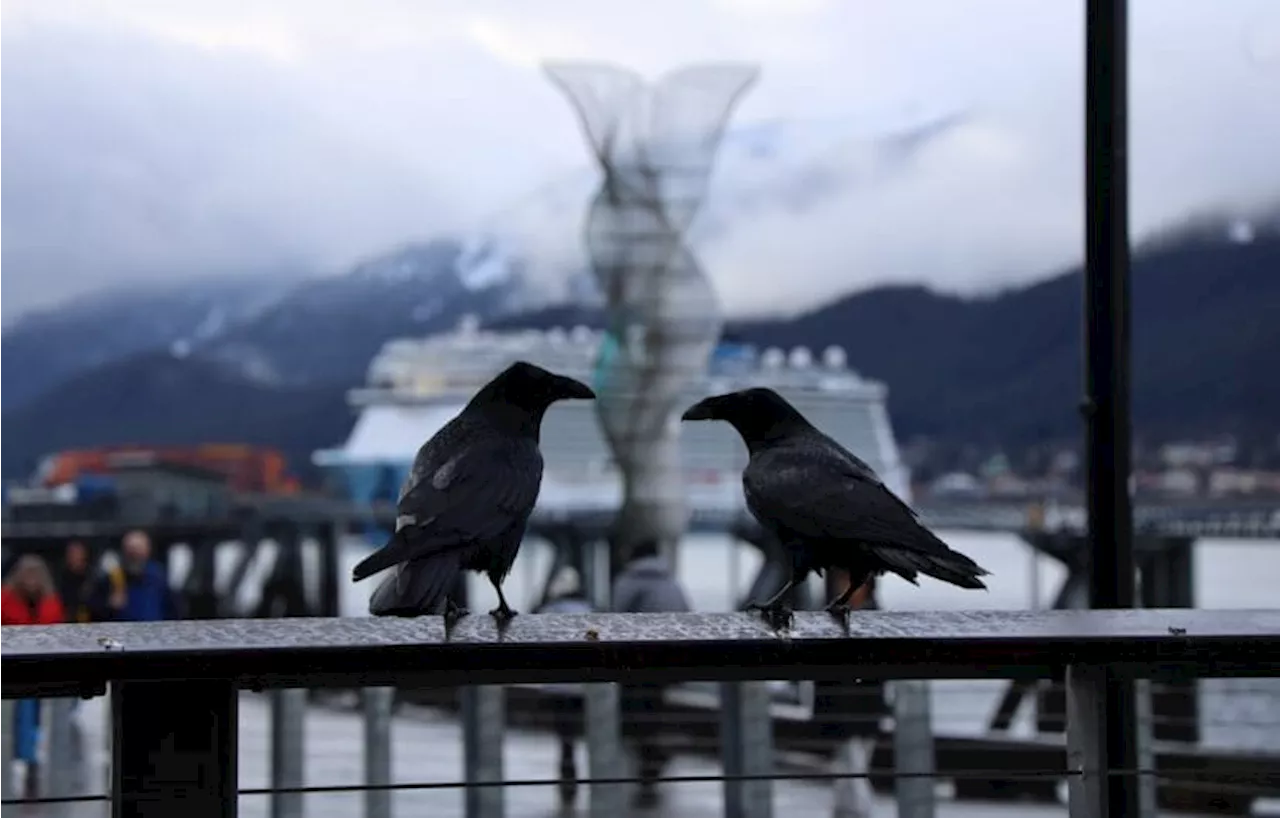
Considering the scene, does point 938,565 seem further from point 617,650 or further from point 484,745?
point 484,745

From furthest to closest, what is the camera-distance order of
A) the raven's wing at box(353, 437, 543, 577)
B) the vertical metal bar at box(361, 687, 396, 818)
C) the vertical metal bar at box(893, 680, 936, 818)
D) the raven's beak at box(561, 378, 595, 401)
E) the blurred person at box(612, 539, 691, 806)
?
the blurred person at box(612, 539, 691, 806)
the vertical metal bar at box(361, 687, 396, 818)
the vertical metal bar at box(893, 680, 936, 818)
the raven's beak at box(561, 378, 595, 401)
the raven's wing at box(353, 437, 543, 577)

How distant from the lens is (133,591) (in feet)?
29.3

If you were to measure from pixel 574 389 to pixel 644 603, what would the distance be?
3.44 m

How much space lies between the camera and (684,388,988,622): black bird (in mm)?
2082

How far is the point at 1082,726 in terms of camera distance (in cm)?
179

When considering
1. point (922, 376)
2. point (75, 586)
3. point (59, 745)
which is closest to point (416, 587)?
point (59, 745)

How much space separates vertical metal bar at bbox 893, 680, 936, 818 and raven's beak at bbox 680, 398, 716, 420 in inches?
82.3

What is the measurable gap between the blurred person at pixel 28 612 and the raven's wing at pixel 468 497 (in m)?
4.67

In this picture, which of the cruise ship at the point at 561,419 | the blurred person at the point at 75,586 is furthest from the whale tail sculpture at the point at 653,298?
the cruise ship at the point at 561,419

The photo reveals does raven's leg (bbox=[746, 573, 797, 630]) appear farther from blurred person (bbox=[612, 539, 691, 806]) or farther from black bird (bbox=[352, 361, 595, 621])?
blurred person (bbox=[612, 539, 691, 806])

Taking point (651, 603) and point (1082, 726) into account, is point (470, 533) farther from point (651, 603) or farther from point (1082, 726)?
point (651, 603)

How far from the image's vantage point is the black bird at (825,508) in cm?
208

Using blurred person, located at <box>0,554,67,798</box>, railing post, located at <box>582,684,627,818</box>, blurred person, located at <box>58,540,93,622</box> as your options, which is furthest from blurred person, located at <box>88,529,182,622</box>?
railing post, located at <box>582,684,627,818</box>

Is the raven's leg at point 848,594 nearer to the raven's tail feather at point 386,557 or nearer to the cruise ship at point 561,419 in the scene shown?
the raven's tail feather at point 386,557
